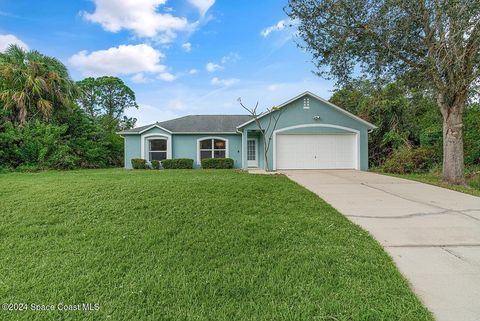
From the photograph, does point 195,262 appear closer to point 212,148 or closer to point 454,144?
point 454,144

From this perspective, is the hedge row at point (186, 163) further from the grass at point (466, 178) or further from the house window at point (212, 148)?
the grass at point (466, 178)

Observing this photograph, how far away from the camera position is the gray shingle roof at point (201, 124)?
16859mm

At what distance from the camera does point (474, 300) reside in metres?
2.56

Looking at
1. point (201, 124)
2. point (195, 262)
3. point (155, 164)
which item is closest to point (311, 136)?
point (201, 124)

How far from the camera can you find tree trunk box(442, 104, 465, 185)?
9492mm

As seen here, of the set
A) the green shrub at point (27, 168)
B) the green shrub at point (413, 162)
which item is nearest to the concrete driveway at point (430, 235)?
the green shrub at point (413, 162)

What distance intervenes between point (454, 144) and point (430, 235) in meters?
7.63

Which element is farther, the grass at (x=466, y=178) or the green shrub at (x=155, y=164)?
the green shrub at (x=155, y=164)

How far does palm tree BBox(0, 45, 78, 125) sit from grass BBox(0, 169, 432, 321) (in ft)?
41.7

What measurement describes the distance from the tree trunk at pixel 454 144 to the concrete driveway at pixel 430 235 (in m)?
2.35

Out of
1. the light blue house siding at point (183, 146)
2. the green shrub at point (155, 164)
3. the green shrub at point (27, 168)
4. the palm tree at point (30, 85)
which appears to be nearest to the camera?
the green shrub at point (27, 168)

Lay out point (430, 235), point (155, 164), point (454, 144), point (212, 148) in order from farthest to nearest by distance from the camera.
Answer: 1. point (212, 148)
2. point (155, 164)
3. point (454, 144)
4. point (430, 235)

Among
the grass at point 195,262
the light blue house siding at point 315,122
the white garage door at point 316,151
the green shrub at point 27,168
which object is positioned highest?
the light blue house siding at point 315,122

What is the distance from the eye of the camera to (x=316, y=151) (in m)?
14.3
